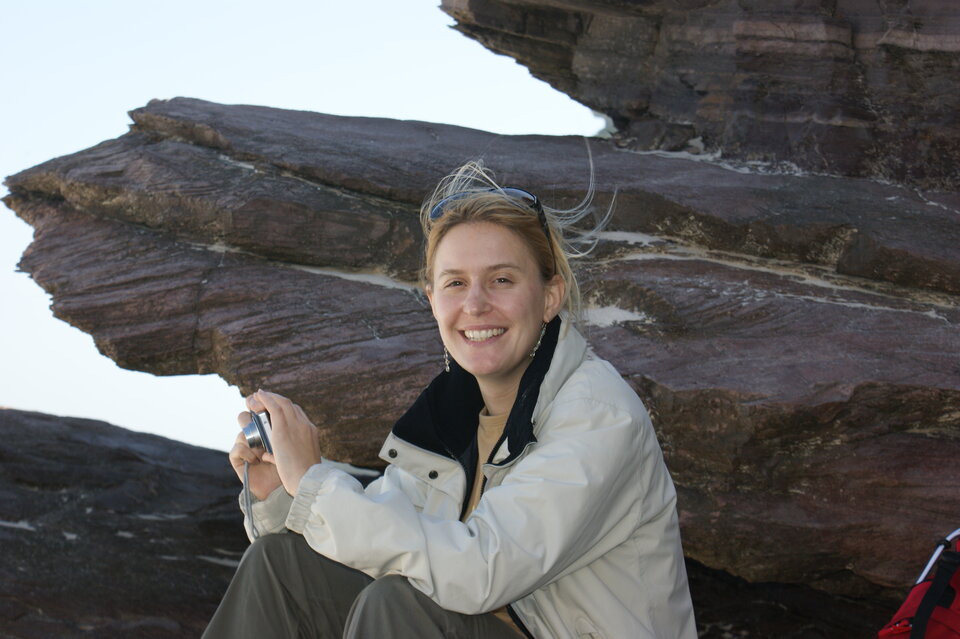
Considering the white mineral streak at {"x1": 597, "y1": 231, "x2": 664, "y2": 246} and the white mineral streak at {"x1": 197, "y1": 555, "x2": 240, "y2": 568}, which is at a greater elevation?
the white mineral streak at {"x1": 597, "y1": 231, "x2": 664, "y2": 246}

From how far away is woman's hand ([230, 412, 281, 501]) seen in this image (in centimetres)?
387

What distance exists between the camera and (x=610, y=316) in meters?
7.27

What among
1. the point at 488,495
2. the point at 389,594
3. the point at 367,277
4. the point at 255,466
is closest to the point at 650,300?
the point at 367,277

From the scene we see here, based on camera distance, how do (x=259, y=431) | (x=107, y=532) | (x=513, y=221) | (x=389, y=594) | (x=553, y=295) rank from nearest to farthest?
(x=389, y=594) < (x=259, y=431) < (x=513, y=221) < (x=553, y=295) < (x=107, y=532)

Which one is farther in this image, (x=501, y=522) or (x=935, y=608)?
(x=935, y=608)

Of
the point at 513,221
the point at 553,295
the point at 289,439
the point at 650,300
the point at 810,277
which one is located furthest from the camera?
the point at 810,277

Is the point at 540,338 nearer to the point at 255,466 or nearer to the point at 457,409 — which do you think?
the point at 457,409

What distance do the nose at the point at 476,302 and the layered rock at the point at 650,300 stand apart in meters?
2.84

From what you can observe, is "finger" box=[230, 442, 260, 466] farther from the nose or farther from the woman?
the nose

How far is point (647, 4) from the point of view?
9.56m

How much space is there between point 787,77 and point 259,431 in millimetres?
6626

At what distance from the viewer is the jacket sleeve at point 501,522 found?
317 cm

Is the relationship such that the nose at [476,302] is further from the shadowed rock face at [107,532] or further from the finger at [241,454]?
the shadowed rock face at [107,532]

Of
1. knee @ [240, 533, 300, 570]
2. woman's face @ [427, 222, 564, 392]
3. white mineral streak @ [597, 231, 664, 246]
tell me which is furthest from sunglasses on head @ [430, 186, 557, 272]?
white mineral streak @ [597, 231, 664, 246]
